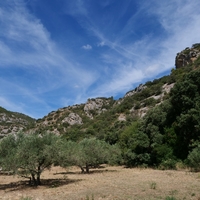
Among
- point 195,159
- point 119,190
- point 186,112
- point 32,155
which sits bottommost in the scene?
point 119,190

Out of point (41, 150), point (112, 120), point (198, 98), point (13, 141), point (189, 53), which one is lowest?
point (41, 150)

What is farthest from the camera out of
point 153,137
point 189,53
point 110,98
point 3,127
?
point 110,98

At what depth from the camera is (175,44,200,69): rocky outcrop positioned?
262 ft

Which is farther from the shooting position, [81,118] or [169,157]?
[81,118]

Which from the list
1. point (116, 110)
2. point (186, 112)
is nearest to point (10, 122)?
point (116, 110)

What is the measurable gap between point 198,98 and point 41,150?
66.4ft

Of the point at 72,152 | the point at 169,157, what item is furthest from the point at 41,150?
the point at 169,157

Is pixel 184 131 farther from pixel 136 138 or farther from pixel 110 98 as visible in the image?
pixel 110 98

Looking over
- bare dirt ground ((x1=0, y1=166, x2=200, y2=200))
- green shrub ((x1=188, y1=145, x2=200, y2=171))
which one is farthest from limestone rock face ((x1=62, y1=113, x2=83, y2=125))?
bare dirt ground ((x1=0, y1=166, x2=200, y2=200))

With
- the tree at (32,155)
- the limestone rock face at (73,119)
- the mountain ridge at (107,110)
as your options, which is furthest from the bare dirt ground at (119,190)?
the limestone rock face at (73,119)

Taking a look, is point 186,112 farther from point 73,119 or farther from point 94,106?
point 94,106

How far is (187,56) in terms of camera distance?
273 feet

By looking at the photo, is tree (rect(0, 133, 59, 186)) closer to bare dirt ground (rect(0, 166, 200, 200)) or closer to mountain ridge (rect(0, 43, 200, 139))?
bare dirt ground (rect(0, 166, 200, 200))

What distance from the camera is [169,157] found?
94.9ft
